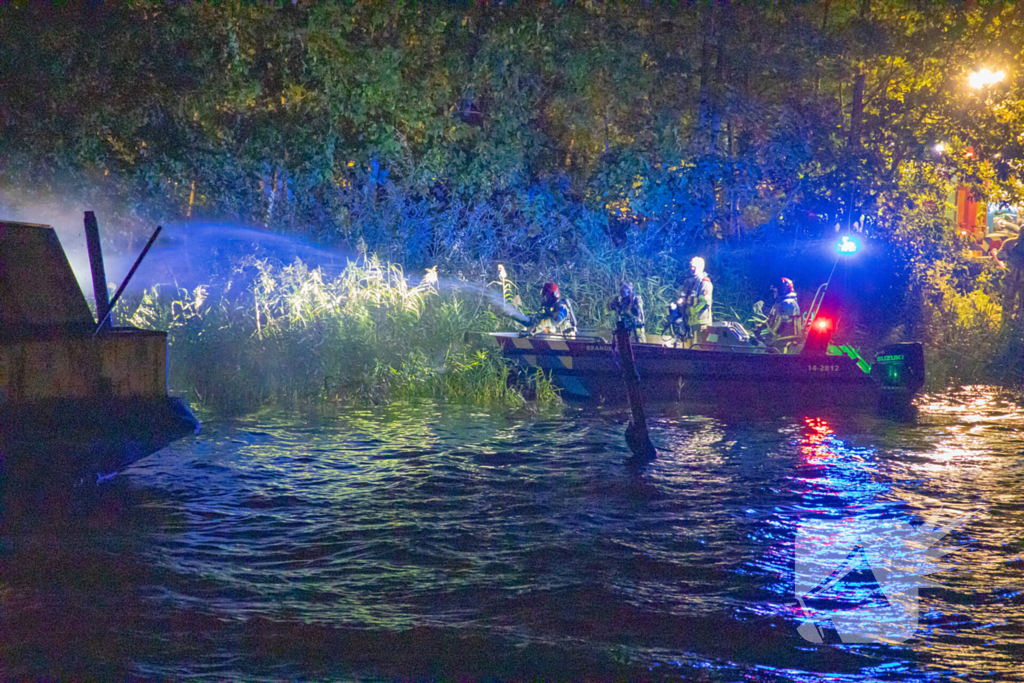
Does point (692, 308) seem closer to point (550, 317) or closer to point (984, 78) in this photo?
point (550, 317)

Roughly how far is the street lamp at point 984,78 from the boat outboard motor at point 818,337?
10.5 metres

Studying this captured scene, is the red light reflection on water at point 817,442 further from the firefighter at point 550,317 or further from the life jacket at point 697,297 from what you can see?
the firefighter at point 550,317

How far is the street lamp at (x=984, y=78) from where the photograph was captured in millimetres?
21466

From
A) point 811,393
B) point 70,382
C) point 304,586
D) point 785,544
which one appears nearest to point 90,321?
point 70,382

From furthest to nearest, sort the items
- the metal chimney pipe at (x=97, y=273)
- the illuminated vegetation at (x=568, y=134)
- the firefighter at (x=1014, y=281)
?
the firefighter at (x=1014, y=281) → the illuminated vegetation at (x=568, y=134) → the metal chimney pipe at (x=97, y=273)

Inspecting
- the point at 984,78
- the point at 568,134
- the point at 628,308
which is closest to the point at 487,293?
the point at 628,308

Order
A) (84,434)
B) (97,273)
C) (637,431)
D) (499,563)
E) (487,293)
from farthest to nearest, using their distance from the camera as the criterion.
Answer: (487,293) < (637,431) < (97,273) < (84,434) < (499,563)

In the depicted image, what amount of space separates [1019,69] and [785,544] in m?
18.0

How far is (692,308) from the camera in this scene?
631 inches

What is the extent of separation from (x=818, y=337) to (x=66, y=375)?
35.8 ft

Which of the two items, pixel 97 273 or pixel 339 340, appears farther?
pixel 339 340

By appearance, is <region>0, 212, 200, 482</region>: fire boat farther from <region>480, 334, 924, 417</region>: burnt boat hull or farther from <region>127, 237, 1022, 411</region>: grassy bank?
<region>480, 334, 924, 417</region>: burnt boat hull

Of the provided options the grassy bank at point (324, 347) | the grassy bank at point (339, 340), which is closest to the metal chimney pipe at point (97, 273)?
the grassy bank at point (339, 340)

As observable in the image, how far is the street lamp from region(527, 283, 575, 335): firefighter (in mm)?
12434
